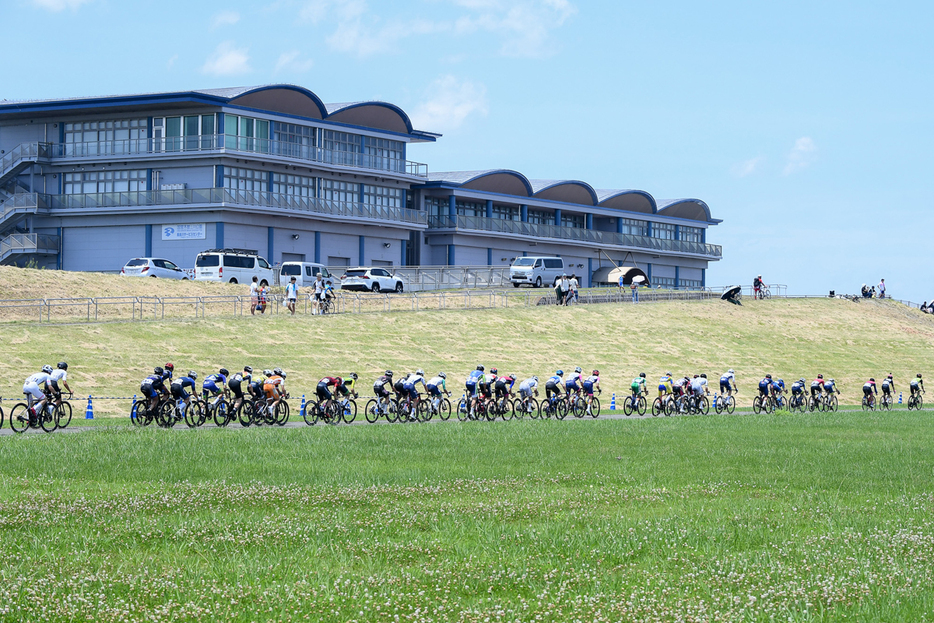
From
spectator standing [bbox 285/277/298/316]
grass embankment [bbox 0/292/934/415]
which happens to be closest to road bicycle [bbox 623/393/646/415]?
grass embankment [bbox 0/292/934/415]

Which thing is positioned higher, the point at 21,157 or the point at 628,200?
the point at 628,200

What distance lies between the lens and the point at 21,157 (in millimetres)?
66438

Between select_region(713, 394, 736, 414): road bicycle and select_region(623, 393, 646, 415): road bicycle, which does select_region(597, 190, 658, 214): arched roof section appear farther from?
select_region(623, 393, 646, 415): road bicycle

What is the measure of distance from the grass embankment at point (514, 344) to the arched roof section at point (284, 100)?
22.2 metres

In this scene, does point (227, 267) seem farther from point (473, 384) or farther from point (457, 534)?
point (457, 534)

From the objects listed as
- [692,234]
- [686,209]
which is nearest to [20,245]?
[686,209]

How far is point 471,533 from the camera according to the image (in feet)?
38.3

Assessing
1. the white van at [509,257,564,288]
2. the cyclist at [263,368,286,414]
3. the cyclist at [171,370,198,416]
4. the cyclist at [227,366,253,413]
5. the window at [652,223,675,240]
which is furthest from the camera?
the window at [652,223,675,240]

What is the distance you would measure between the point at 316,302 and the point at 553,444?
86.1 feet

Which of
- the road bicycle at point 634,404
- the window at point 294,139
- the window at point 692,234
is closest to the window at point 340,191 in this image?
the window at point 294,139

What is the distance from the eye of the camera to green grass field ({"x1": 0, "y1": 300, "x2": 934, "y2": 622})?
877 centimetres

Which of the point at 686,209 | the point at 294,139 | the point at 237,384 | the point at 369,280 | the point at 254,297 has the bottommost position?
the point at 237,384

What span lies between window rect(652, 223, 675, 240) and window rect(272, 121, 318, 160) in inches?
1664

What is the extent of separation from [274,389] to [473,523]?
1673 cm
